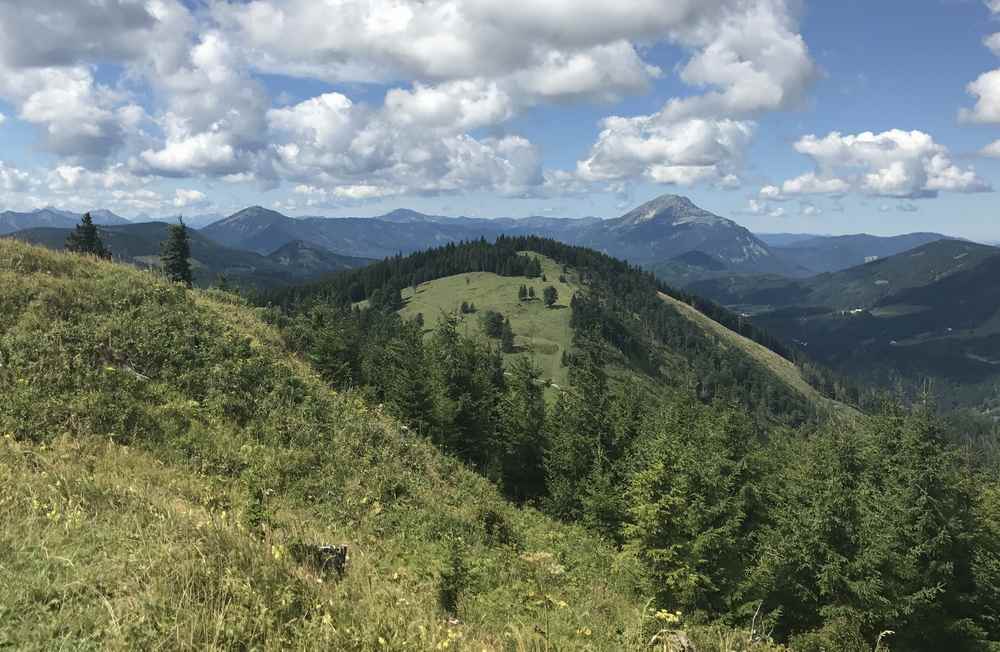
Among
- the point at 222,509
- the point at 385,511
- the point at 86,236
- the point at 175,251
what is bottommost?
the point at 385,511

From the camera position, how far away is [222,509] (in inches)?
374

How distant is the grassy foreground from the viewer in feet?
17.5

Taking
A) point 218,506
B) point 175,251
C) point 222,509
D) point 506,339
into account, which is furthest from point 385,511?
point 506,339

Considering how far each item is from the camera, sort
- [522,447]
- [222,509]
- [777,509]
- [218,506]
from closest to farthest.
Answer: [222,509] → [218,506] → [777,509] → [522,447]

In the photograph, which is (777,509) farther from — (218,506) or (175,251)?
(175,251)

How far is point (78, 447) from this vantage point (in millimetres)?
11445

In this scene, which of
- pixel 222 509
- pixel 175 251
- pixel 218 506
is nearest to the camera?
pixel 222 509

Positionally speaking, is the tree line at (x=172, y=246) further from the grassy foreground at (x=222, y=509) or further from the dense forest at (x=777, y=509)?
the grassy foreground at (x=222, y=509)

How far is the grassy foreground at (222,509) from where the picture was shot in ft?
17.5

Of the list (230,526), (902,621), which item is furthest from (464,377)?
(230,526)

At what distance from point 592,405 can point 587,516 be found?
1068 centimetres

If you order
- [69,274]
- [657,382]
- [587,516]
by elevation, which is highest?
[69,274]

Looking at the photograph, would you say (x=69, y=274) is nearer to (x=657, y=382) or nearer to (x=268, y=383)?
(x=268, y=383)

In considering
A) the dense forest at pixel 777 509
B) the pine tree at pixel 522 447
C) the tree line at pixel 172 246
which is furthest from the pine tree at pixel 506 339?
the dense forest at pixel 777 509
